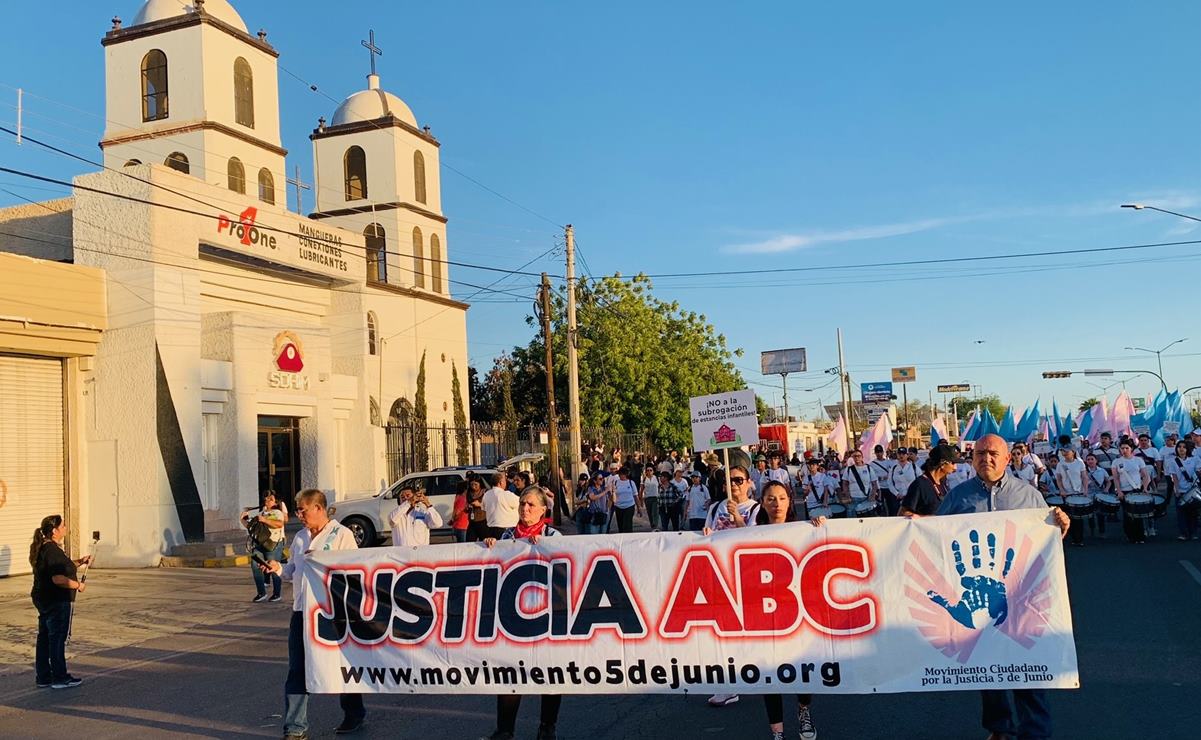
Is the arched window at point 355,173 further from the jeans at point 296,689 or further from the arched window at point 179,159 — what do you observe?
the jeans at point 296,689

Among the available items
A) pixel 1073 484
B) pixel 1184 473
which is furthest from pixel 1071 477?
pixel 1184 473

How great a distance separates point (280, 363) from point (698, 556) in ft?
63.4

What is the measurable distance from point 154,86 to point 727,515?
27128mm

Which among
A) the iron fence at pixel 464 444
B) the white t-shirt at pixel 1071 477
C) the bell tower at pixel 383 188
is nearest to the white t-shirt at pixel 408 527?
the white t-shirt at pixel 1071 477

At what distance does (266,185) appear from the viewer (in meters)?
30.7

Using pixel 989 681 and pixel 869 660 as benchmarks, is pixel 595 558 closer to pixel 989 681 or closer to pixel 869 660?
pixel 869 660

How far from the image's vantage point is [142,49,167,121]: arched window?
29.1 metres

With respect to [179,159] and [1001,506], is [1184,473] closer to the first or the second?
[1001,506]

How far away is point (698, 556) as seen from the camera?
21.9 ft

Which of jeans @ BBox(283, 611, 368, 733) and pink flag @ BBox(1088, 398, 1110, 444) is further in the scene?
pink flag @ BBox(1088, 398, 1110, 444)

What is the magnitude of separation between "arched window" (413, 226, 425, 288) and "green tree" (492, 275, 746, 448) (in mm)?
7573

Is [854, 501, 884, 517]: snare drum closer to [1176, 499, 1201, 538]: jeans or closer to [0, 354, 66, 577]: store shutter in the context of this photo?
[1176, 499, 1201, 538]: jeans

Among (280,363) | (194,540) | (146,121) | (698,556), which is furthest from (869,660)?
(146,121)

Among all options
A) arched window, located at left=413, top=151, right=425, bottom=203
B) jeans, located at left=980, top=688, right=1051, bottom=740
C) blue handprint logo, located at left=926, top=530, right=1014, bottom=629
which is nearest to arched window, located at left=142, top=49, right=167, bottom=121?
arched window, located at left=413, top=151, right=425, bottom=203
